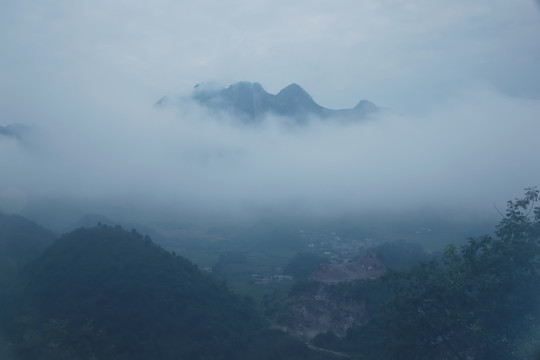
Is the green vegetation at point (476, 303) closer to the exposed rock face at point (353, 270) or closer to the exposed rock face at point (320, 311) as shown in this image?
the exposed rock face at point (320, 311)

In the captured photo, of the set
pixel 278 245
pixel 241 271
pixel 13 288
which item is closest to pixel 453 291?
pixel 13 288

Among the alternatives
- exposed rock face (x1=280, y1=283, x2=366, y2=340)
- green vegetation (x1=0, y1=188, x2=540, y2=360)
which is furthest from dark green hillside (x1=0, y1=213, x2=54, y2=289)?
exposed rock face (x1=280, y1=283, x2=366, y2=340)

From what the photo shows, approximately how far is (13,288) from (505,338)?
2026 cm

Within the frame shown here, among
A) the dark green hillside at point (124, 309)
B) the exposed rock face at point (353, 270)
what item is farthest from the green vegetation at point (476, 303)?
the exposed rock face at point (353, 270)

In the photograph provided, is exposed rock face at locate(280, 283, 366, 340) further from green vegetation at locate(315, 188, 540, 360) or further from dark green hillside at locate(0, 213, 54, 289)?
dark green hillside at locate(0, 213, 54, 289)

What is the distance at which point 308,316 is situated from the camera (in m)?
25.9

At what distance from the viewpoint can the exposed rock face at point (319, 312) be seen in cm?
2495

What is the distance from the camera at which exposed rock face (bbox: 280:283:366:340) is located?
25.0m

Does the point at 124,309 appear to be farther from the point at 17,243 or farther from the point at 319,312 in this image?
the point at 17,243

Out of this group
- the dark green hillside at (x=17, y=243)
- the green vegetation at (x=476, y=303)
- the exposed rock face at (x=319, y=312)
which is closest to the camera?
the green vegetation at (x=476, y=303)

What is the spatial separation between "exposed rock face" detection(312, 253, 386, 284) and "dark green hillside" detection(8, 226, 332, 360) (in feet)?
20.7

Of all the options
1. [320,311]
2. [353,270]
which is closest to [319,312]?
[320,311]

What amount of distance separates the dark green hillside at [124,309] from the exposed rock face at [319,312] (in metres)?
2.26

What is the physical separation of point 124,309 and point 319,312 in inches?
449
